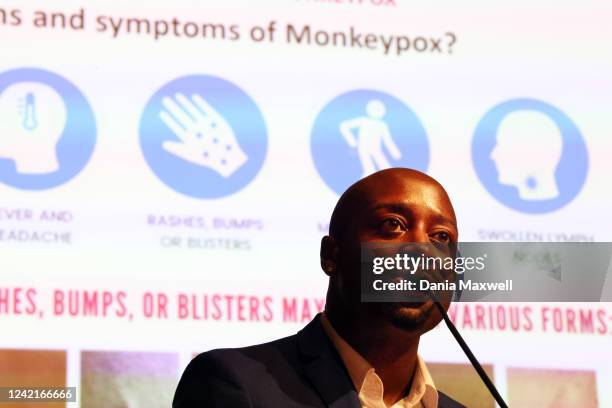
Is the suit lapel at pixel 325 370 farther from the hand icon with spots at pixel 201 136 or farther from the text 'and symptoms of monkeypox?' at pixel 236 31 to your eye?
the text 'and symptoms of monkeypox?' at pixel 236 31

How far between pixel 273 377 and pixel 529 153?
170cm

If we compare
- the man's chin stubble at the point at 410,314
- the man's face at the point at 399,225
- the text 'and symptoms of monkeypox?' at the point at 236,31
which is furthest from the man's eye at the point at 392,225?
the text 'and symptoms of monkeypox?' at the point at 236,31

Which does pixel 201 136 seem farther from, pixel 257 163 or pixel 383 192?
pixel 383 192

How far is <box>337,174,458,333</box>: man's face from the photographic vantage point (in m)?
1.91

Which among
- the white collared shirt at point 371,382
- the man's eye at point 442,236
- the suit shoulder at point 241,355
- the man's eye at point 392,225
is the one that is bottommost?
the white collared shirt at point 371,382

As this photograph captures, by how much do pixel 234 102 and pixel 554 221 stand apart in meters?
0.91

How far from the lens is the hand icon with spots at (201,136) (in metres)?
3.14

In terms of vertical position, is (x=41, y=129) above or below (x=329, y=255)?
above

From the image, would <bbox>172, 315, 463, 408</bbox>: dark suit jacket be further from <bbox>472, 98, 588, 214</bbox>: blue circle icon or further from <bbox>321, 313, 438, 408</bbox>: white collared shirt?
<bbox>472, 98, 588, 214</bbox>: blue circle icon

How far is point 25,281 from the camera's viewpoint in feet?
9.53

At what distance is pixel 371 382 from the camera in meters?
1.98

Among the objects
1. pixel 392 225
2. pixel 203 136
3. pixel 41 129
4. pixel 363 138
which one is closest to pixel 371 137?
pixel 363 138

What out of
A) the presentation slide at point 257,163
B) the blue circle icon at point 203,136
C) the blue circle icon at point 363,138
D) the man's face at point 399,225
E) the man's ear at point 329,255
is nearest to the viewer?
the man's face at point 399,225

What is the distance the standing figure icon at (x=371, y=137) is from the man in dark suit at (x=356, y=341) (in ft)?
3.91
